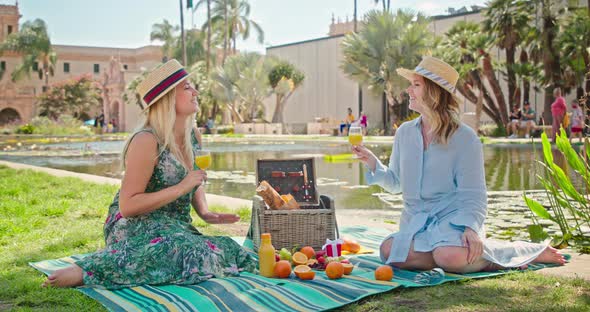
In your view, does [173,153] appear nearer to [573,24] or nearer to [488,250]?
[488,250]

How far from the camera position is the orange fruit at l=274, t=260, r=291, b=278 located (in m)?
4.02

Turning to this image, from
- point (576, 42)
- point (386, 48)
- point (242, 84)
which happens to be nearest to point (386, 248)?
point (576, 42)

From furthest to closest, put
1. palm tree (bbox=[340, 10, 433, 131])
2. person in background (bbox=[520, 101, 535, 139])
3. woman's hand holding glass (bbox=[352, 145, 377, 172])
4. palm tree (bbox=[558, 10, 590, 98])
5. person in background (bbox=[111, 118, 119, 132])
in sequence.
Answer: person in background (bbox=[111, 118, 119, 132]), palm tree (bbox=[340, 10, 433, 131]), palm tree (bbox=[558, 10, 590, 98]), person in background (bbox=[520, 101, 535, 139]), woman's hand holding glass (bbox=[352, 145, 377, 172])

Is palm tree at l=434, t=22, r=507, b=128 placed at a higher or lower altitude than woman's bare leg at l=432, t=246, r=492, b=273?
higher

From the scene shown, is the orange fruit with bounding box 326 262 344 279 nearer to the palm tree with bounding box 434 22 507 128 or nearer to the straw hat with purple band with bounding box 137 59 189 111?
the straw hat with purple band with bounding box 137 59 189 111

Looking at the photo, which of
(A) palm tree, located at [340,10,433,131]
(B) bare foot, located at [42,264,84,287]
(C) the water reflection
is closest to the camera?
(B) bare foot, located at [42,264,84,287]

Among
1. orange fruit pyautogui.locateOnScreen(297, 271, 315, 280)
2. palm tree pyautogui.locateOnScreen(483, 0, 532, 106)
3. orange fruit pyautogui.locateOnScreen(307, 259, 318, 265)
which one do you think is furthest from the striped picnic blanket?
palm tree pyautogui.locateOnScreen(483, 0, 532, 106)

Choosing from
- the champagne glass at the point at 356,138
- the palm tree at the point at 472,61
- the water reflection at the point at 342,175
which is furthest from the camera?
the palm tree at the point at 472,61

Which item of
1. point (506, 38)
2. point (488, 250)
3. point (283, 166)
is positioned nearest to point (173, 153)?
point (283, 166)

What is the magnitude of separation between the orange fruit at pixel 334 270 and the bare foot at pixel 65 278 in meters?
1.41

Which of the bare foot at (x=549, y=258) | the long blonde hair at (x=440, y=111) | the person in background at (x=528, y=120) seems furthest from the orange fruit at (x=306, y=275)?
the person in background at (x=528, y=120)

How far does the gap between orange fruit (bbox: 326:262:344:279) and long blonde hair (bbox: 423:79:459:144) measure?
1.00 meters

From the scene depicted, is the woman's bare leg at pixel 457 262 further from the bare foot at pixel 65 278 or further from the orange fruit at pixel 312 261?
the bare foot at pixel 65 278

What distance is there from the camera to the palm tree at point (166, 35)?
63656mm
